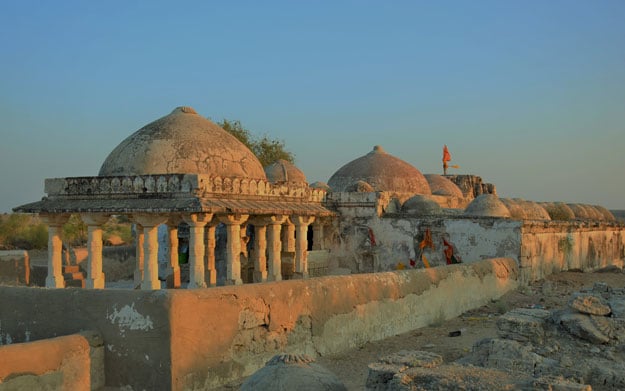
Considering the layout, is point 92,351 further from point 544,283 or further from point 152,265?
point 544,283

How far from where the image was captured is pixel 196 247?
528 inches

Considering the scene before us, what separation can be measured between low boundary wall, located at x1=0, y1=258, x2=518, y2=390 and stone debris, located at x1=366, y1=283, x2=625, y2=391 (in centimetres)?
144

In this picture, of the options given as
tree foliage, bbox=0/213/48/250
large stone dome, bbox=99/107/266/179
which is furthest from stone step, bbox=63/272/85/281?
tree foliage, bbox=0/213/48/250

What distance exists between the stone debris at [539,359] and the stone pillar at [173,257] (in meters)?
9.28

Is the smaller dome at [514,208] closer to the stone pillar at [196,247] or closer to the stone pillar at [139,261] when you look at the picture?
the stone pillar at [196,247]

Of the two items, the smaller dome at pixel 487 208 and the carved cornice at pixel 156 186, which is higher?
the carved cornice at pixel 156 186

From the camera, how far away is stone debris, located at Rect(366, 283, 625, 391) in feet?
13.5

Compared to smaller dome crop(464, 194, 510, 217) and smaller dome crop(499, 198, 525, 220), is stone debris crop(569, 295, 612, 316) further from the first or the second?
smaller dome crop(499, 198, 525, 220)

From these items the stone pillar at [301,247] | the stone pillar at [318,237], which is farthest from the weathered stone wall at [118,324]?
the stone pillar at [318,237]

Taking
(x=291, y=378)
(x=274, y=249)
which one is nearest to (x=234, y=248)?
(x=274, y=249)

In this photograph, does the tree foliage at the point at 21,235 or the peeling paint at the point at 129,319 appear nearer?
the peeling paint at the point at 129,319

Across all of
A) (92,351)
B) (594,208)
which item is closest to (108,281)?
(92,351)

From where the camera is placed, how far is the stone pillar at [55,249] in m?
14.1

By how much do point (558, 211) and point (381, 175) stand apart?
813cm
